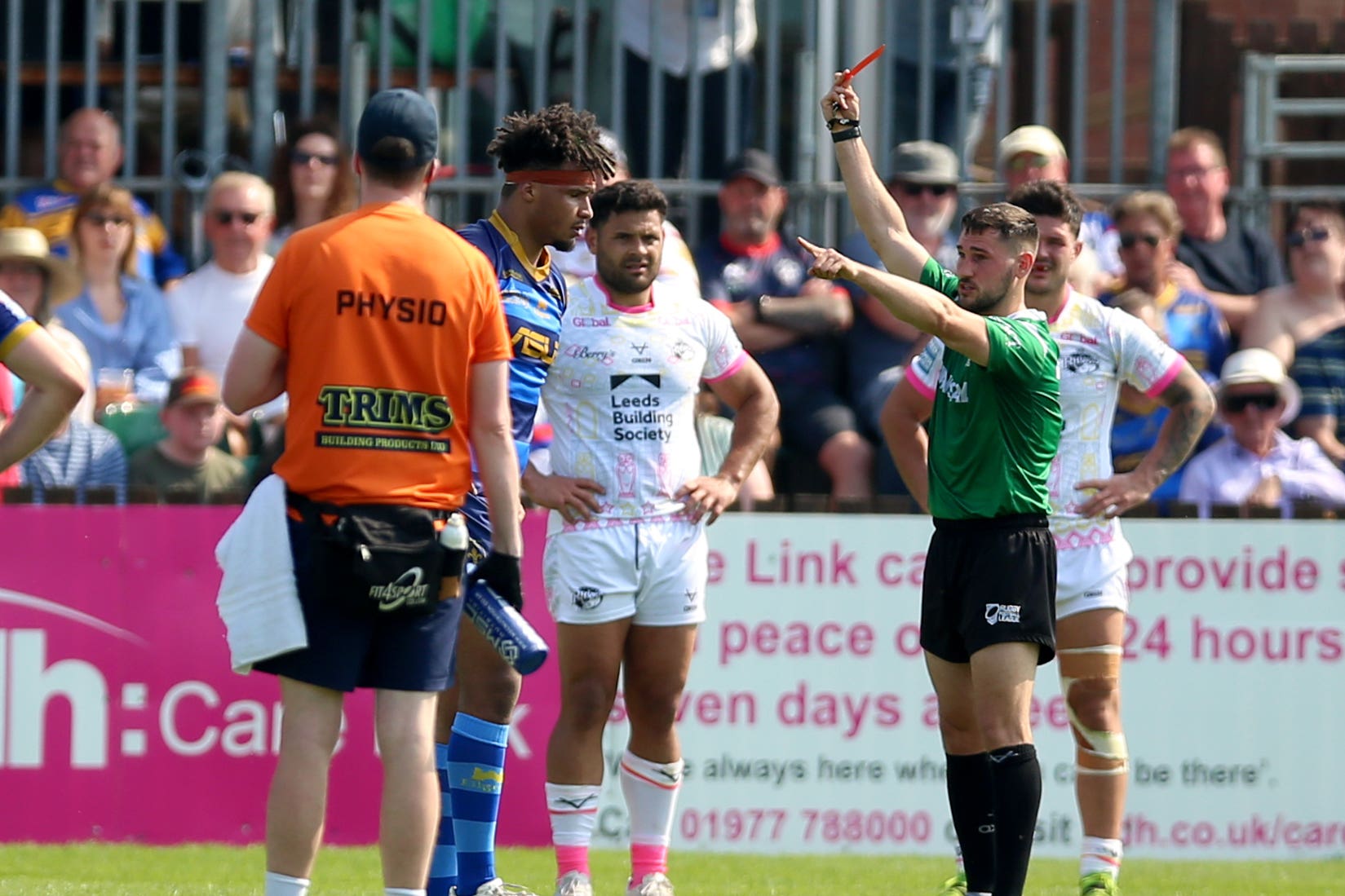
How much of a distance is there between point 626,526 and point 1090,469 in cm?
171

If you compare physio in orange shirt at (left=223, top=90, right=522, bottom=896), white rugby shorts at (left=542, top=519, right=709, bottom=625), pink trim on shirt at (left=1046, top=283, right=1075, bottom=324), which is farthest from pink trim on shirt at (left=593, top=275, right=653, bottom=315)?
physio in orange shirt at (left=223, top=90, right=522, bottom=896)

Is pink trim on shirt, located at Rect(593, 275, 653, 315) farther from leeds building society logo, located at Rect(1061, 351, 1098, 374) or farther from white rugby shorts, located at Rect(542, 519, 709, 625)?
leeds building society logo, located at Rect(1061, 351, 1098, 374)

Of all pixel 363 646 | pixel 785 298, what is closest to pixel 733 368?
pixel 363 646

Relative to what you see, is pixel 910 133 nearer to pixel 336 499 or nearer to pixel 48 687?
pixel 48 687

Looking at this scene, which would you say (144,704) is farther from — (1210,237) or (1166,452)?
(1210,237)

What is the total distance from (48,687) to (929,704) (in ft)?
12.7

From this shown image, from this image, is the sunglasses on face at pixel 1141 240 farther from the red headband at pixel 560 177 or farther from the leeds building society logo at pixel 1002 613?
the red headband at pixel 560 177

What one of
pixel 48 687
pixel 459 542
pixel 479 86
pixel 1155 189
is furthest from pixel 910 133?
pixel 459 542

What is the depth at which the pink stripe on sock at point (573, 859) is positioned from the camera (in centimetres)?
700

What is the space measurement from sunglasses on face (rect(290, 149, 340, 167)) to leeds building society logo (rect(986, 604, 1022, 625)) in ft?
18.0

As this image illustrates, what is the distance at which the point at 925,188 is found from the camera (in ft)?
35.0

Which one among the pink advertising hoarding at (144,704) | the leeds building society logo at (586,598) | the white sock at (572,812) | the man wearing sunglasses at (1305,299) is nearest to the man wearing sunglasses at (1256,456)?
the man wearing sunglasses at (1305,299)

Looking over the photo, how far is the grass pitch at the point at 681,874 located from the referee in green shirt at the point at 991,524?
5.21 ft

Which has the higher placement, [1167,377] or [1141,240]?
[1141,240]
